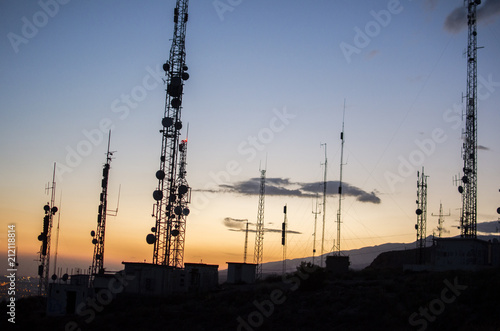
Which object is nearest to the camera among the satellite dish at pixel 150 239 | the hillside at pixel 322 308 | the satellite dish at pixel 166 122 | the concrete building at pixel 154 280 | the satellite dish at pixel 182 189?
the hillside at pixel 322 308

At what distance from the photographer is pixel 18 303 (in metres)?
61.8

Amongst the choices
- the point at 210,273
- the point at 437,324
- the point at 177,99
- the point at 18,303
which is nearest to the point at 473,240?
the point at 437,324

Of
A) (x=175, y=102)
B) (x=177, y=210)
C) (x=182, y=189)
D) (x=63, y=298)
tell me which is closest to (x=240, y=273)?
(x=177, y=210)

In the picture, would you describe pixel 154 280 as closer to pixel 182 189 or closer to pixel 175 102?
pixel 182 189

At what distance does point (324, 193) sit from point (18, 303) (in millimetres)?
39664

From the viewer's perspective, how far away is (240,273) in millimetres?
61031

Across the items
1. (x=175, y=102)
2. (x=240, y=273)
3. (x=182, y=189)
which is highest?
(x=175, y=102)

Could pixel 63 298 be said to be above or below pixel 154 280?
below

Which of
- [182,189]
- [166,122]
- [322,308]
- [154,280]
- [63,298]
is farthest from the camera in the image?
[182,189]

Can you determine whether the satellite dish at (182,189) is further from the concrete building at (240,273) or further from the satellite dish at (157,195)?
the concrete building at (240,273)

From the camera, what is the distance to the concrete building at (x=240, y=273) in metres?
60.9

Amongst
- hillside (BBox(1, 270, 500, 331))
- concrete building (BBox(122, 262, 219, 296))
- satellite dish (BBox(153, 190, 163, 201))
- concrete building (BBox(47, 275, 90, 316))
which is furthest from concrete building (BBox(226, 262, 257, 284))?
concrete building (BBox(47, 275, 90, 316))

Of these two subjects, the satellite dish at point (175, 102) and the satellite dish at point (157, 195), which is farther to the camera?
the satellite dish at point (175, 102)

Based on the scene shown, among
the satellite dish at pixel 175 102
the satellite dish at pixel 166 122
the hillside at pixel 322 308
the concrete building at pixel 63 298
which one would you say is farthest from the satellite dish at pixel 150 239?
the satellite dish at pixel 175 102
